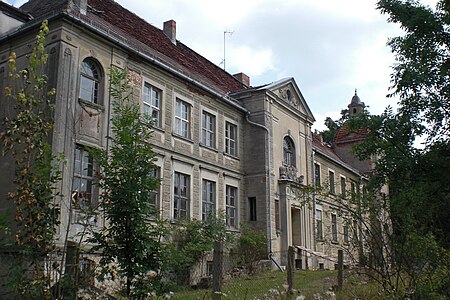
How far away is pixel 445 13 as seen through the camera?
1214 centimetres

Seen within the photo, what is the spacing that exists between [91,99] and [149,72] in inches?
128

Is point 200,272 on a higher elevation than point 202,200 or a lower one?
lower

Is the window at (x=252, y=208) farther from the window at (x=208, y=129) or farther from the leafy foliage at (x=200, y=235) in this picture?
the leafy foliage at (x=200, y=235)

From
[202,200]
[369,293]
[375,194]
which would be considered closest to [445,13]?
[375,194]

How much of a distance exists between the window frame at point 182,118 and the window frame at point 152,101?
38.0 inches

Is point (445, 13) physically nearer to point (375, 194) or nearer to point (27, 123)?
point (375, 194)

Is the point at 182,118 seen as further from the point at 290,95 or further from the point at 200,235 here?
the point at 290,95

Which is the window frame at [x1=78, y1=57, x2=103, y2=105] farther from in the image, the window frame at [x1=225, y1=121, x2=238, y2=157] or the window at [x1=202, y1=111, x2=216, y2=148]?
the window frame at [x1=225, y1=121, x2=238, y2=157]

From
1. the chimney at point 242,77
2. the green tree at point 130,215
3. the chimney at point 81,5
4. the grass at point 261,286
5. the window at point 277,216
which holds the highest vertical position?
the chimney at point 242,77

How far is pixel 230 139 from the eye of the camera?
24188 millimetres

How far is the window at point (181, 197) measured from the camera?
19.7 metres

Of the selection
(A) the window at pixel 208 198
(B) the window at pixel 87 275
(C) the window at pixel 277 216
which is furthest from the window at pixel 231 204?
(B) the window at pixel 87 275

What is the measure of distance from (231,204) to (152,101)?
22.1ft

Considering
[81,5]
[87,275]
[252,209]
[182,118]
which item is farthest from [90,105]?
[252,209]
